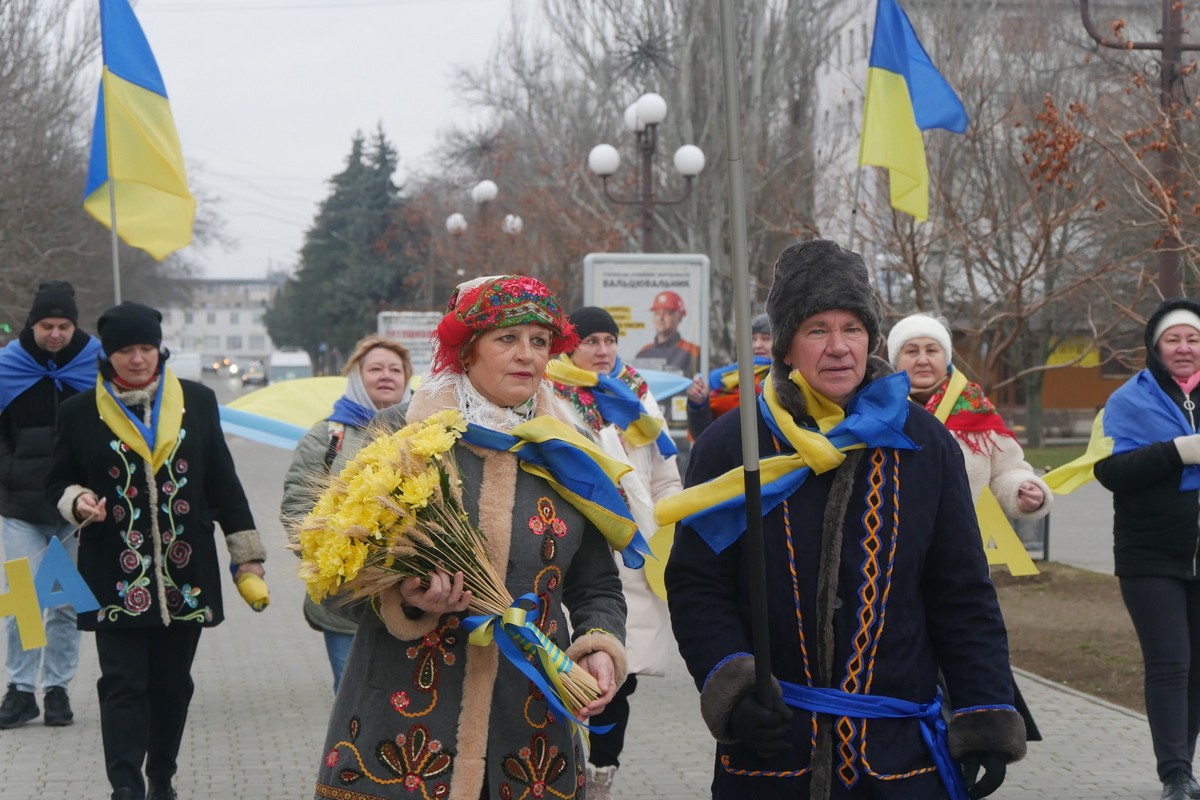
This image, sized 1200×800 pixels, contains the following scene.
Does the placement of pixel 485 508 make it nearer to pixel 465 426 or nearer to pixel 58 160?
pixel 465 426

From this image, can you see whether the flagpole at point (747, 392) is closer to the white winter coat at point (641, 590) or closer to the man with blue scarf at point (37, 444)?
the white winter coat at point (641, 590)

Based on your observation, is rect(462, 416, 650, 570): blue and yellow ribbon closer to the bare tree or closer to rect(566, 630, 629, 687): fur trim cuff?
rect(566, 630, 629, 687): fur trim cuff

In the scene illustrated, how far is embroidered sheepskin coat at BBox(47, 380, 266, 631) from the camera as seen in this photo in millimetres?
6145

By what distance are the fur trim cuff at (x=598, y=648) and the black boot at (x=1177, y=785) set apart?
11.6 ft

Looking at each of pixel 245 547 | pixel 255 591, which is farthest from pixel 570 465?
pixel 245 547

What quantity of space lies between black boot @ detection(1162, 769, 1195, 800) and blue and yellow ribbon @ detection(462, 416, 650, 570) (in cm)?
350

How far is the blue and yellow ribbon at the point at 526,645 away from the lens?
143 inches

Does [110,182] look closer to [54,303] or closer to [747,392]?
[54,303]

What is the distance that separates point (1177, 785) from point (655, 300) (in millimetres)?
11982

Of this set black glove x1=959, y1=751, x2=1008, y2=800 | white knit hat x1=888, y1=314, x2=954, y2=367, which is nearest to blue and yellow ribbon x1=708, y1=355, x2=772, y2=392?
white knit hat x1=888, y1=314, x2=954, y2=367

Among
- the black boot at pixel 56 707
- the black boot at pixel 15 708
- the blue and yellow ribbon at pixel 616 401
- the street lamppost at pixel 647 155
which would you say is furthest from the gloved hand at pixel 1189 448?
the street lamppost at pixel 647 155

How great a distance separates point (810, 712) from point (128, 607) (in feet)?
11.2

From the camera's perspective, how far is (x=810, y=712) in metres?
3.46

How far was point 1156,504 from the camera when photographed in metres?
6.53
